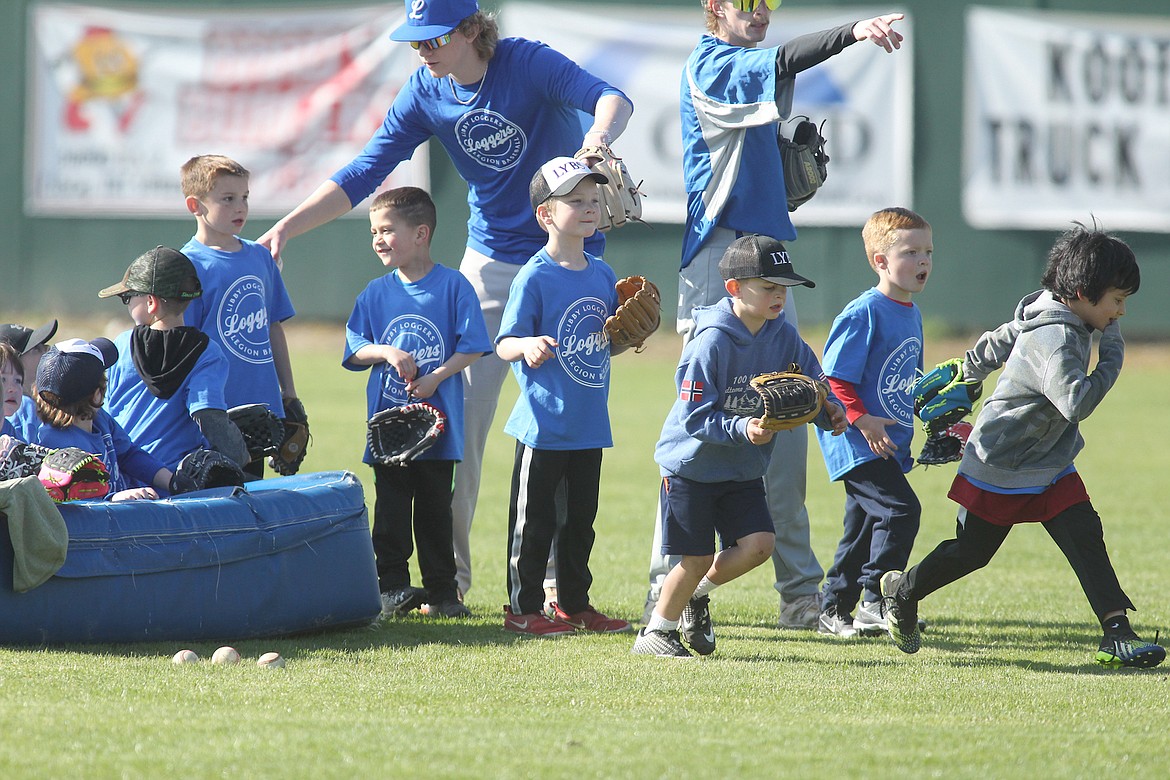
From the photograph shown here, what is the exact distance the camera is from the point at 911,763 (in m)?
3.39

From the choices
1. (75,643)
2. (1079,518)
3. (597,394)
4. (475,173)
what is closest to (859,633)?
(1079,518)

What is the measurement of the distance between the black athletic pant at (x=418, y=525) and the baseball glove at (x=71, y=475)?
1.20m

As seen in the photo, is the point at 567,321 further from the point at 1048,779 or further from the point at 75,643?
the point at 1048,779

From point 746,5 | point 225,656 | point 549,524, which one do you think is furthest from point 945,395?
point 225,656

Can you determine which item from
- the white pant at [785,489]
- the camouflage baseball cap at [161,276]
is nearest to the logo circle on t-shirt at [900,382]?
the white pant at [785,489]

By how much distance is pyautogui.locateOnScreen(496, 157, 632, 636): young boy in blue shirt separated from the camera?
5188mm

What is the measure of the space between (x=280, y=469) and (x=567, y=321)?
4.80 ft

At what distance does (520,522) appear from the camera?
207 inches

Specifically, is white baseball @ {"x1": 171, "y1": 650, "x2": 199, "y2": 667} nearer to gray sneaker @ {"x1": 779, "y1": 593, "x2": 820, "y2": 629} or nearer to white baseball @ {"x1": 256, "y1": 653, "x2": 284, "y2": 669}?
white baseball @ {"x1": 256, "y1": 653, "x2": 284, "y2": 669}

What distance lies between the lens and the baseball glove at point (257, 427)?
5.35m

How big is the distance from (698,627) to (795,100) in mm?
13223

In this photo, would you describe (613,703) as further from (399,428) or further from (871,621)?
(399,428)

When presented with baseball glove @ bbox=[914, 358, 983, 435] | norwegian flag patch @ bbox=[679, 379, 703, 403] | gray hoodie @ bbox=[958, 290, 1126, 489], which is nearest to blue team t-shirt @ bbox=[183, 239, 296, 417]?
norwegian flag patch @ bbox=[679, 379, 703, 403]

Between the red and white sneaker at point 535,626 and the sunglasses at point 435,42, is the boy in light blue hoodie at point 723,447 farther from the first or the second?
the sunglasses at point 435,42
